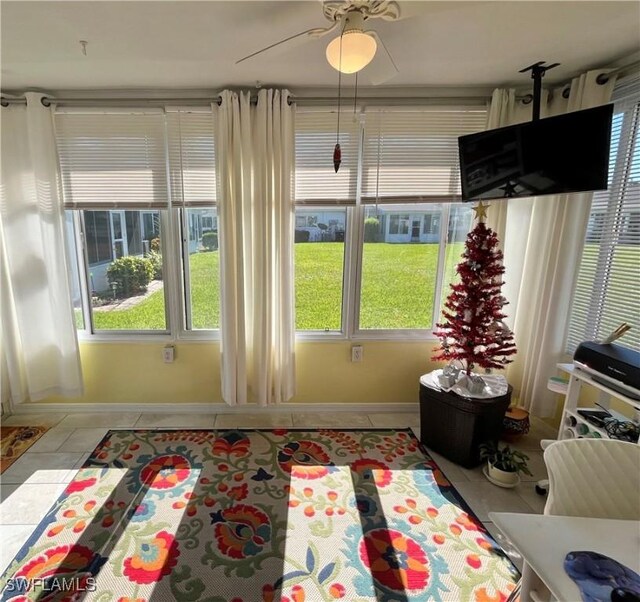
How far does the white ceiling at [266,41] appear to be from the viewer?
1505 mm

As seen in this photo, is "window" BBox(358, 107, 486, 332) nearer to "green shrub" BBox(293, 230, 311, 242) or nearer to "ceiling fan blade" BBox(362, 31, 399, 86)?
"green shrub" BBox(293, 230, 311, 242)

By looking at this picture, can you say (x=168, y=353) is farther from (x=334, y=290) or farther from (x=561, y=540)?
(x=561, y=540)

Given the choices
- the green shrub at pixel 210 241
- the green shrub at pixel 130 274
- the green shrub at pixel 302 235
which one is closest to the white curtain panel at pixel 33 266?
the green shrub at pixel 130 274

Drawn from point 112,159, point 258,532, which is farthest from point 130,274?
point 258,532

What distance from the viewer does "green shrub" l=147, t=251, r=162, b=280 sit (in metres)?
2.78

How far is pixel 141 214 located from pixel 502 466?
10.3 ft

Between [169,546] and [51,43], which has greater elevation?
[51,43]

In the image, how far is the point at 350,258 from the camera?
9.15 ft

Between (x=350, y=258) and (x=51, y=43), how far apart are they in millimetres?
2177

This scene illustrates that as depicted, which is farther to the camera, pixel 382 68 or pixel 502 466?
pixel 502 466

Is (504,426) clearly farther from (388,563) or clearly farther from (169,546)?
(169,546)

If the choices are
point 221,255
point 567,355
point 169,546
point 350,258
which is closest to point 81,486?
point 169,546

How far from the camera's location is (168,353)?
284cm

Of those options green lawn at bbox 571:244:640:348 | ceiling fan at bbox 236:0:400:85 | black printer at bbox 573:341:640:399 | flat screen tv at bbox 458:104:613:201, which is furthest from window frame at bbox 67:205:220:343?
green lawn at bbox 571:244:640:348
